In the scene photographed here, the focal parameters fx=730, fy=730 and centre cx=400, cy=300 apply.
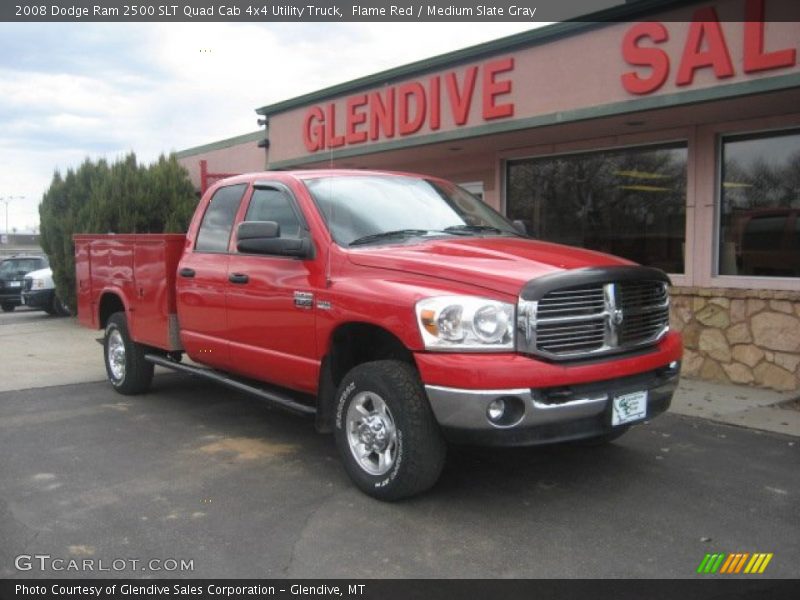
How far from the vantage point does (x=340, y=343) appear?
15.6 ft

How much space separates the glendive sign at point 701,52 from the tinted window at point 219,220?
13.9 feet

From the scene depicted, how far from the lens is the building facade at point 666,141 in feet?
22.7

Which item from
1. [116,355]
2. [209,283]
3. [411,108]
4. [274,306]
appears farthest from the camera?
[411,108]

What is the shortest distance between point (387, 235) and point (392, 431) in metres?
1.36

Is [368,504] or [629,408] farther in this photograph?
[368,504]

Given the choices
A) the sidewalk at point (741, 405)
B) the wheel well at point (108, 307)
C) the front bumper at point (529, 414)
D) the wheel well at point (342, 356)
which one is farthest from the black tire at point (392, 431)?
the wheel well at point (108, 307)

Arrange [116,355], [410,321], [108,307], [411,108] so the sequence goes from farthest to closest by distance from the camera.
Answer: [411,108] < [108,307] < [116,355] < [410,321]

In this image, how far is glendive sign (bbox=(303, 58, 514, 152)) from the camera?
8.95 metres

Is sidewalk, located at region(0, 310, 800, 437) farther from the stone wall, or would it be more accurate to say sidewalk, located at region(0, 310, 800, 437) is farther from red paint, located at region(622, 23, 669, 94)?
red paint, located at region(622, 23, 669, 94)

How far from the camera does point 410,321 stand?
13.1ft

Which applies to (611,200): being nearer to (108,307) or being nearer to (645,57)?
(645,57)

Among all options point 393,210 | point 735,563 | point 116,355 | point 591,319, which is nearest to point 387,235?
point 393,210
